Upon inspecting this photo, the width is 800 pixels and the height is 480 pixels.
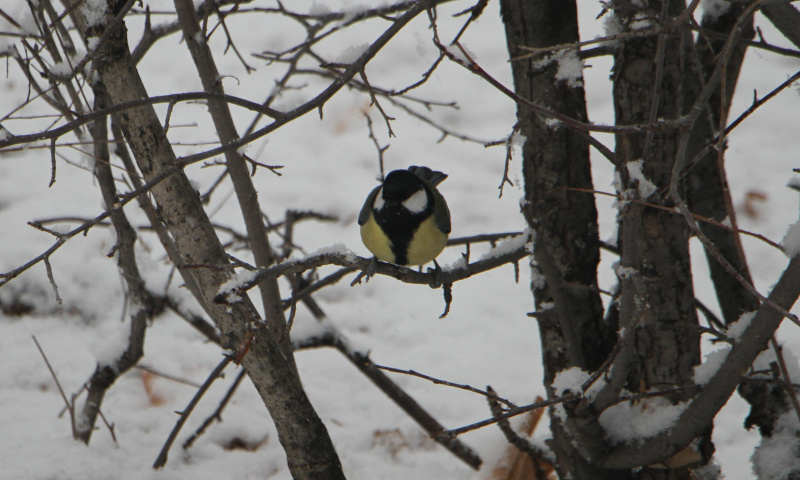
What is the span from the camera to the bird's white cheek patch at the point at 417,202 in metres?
2.37

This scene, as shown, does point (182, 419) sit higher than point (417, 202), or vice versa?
point (417, 202)

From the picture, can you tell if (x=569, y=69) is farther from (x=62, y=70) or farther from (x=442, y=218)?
(x=62, y=70)

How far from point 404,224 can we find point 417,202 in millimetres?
116

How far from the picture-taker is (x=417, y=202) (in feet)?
7.91

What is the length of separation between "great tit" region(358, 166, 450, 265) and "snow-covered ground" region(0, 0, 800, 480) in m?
0.60

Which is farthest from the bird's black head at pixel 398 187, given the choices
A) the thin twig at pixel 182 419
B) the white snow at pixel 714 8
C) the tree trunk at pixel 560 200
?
the white snow at pixel 714 8

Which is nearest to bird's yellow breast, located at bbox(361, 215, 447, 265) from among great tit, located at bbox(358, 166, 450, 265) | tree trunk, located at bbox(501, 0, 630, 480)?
great tit, located at bbox(358, 166, 450, 265)

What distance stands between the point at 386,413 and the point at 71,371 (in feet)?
5.16

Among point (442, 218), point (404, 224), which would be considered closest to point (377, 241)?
point (404, 224)

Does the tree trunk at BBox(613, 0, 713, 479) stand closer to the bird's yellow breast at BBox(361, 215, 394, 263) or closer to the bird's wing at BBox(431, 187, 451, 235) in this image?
the bird's wing at BBox(431, 187, 451, 235)

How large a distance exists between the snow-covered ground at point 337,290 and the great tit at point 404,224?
0.60m

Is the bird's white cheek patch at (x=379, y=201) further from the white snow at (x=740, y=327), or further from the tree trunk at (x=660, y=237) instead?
the white snow at (x=740, y=327)

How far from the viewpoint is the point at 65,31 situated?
255cm

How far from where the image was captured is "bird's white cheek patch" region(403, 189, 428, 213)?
7.78 ft
